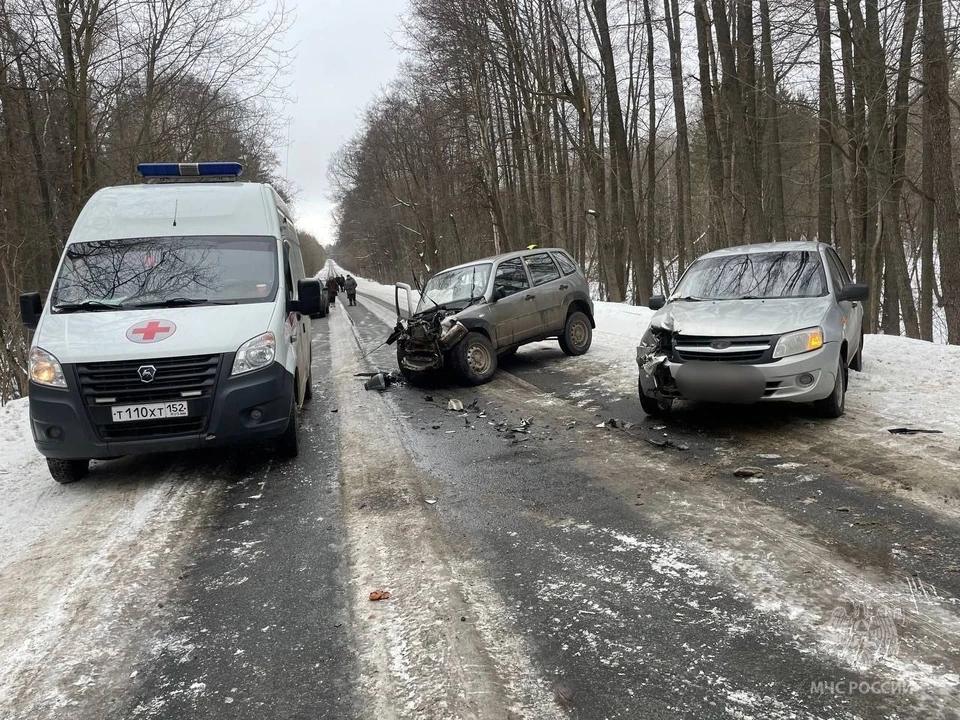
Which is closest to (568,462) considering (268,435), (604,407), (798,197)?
(604,407)

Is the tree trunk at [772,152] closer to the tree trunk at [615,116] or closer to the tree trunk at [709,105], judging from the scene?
the tree trunk at [709,105]

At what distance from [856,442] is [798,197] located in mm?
24155

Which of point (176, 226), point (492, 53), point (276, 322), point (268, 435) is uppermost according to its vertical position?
point (492, 53)

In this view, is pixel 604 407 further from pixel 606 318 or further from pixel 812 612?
pixel 606 318

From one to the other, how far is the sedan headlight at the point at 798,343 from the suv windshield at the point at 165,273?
4.73 metres

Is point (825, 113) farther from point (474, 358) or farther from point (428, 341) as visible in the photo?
point (428, 341)

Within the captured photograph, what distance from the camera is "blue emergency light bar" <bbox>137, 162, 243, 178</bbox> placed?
783 cm

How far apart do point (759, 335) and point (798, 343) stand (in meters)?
0.35

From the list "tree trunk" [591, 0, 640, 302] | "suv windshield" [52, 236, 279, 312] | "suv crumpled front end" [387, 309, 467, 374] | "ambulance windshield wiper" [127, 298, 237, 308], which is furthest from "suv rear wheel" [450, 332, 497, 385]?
"tree trunk" [591, 0, 640, 302]

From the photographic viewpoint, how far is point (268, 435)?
543cm

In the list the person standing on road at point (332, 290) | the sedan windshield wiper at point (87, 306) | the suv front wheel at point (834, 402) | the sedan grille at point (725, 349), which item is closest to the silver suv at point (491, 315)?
the sedan grille at point (725, 349)

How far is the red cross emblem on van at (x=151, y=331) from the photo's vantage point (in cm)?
516

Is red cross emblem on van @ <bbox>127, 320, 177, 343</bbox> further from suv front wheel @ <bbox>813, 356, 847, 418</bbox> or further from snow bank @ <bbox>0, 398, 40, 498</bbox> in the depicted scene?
suv front wheel @ <bbox>813, 356, 847, 418</bbox>

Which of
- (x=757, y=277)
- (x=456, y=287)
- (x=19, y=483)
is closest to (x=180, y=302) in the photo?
(x=19, y=483)
